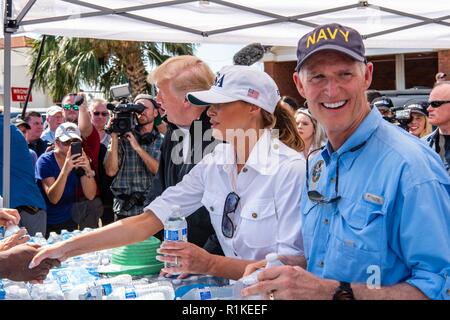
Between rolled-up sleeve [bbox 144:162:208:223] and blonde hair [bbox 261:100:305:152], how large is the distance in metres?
0.38

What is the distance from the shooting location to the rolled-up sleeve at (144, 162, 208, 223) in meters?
2.40

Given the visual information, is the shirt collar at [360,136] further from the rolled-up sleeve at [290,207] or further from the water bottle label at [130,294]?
the water bottle label at [130,294]

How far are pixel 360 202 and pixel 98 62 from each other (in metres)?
18.0

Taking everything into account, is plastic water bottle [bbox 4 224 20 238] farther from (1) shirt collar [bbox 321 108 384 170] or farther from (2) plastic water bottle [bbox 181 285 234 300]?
(1) shirt collar [bbox 321 108 384 170]

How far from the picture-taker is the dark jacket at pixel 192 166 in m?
2.70

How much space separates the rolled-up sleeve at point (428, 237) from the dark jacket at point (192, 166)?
51.5 inches


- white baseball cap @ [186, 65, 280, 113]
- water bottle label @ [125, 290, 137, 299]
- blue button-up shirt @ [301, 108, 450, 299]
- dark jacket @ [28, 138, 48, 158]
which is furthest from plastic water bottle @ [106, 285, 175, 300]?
dark jacket @ [28, 138, 48, 158]

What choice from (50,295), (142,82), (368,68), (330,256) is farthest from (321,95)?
(142,82)

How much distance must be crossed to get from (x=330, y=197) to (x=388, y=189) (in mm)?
221

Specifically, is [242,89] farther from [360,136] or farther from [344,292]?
[344,292]

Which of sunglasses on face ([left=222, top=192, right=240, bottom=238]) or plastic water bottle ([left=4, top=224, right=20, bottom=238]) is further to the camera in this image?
plastic water bottle ([left=4, top=224, right=20, bottom=238])

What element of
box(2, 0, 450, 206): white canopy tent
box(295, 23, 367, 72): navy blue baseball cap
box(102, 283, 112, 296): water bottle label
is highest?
box(2, 0, 450, 206): white canopy tent

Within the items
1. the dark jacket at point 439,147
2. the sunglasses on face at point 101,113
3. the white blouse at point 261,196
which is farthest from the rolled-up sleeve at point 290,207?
the sunglasses on face at point 101,113

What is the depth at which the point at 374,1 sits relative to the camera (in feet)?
14.5
